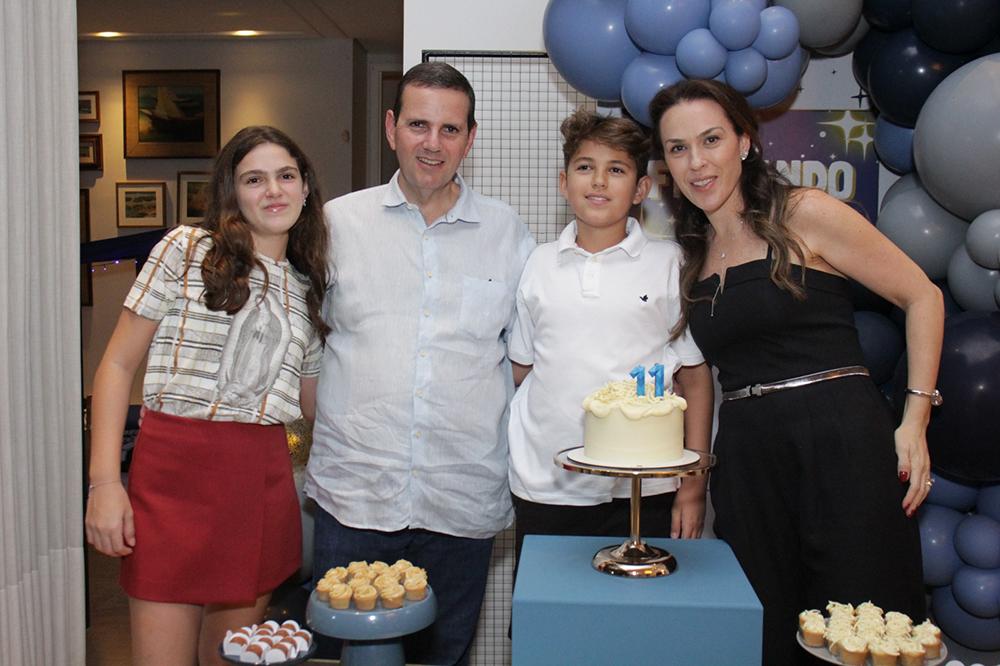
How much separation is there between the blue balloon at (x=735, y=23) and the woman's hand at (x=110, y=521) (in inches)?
70.0

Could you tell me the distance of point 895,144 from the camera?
9.48 feet

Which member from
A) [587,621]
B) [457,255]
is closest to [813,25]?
[457,255]

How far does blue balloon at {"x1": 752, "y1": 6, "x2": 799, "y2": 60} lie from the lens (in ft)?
8.30

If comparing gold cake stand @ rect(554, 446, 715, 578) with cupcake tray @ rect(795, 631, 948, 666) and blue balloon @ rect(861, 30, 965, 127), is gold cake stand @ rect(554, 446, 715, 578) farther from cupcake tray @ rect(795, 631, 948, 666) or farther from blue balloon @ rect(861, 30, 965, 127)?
blue balloon @ rect(861, 30, 965, 127)

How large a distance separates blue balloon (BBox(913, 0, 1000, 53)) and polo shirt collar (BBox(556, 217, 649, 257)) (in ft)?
3.23

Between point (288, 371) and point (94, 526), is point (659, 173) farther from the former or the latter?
point (94, 526)

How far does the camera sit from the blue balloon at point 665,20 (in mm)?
2512

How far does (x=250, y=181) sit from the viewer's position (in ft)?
7.36

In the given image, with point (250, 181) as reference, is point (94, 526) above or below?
below

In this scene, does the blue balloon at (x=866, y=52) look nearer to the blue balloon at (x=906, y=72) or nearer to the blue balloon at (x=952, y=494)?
the blue balloon at (x=906, y=72)

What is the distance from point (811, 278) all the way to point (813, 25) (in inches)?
36.2

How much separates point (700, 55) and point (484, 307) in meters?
0.83

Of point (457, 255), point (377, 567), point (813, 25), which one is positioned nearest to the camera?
point (377, 567)

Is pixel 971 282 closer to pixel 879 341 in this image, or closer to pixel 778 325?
pixel 879 341
